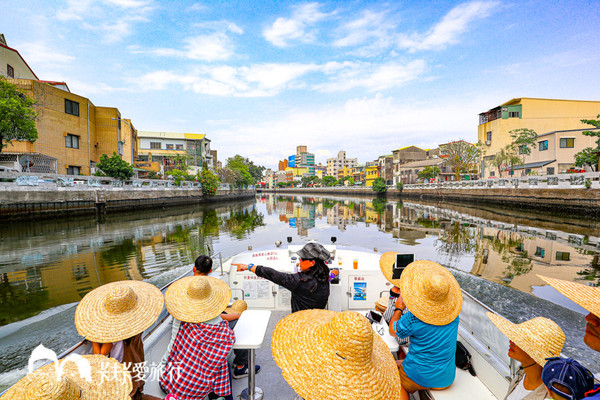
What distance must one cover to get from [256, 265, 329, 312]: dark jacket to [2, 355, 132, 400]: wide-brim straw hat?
1.64 meters

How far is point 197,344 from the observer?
2.31m

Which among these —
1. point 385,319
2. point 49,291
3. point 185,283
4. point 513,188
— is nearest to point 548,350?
point 385,319

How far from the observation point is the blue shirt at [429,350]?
7.25 feet

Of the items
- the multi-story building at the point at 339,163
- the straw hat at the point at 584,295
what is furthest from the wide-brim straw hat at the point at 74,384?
the multi-story building at the point at 339,163

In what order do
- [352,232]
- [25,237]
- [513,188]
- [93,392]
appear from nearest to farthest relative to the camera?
1. [93,392]
2. [25,237]
3. [352,232]
4. [513,188]

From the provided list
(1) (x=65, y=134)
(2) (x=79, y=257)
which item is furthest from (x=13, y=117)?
(2) (x=79, y=257)

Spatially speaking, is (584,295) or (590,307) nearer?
(590,307)

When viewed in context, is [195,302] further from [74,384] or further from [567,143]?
[567,143]

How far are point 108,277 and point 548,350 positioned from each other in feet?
34.3

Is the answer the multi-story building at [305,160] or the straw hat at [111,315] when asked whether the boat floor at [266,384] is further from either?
the multi-story building at [305,160]

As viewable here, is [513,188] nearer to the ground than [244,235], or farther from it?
farther from it

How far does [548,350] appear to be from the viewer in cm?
160

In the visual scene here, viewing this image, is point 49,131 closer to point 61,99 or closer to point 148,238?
point 61,99

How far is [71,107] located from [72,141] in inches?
119
